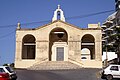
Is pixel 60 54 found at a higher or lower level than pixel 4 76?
higher

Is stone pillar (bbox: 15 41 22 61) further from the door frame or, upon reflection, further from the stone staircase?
the door frame

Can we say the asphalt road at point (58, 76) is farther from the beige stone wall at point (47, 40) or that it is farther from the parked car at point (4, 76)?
the beige stone wall at point (47, 40)

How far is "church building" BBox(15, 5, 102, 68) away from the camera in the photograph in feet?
178

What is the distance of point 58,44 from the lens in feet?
190

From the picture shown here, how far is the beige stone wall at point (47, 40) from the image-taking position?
54.5 metres

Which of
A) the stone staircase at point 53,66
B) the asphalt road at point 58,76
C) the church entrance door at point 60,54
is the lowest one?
the asphalt road at point 58,76

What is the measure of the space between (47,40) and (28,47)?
636 cm

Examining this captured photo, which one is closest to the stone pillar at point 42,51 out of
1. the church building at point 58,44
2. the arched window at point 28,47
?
the church building at point 58,44

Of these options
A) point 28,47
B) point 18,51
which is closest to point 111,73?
point 18,51

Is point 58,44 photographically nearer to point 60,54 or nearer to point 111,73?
point 60,54

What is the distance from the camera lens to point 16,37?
54938mm

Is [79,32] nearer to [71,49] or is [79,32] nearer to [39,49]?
[71,49]

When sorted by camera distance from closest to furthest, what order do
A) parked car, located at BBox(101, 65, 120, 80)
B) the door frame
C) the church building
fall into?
parked car, located at BBox(101, 65, 120, 80), the church building, the door frame

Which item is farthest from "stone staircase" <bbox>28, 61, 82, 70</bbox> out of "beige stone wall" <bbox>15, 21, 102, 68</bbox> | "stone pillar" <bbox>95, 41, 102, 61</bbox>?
"stone pillar" <bbox>95, 41, 102, 61</bbox>
